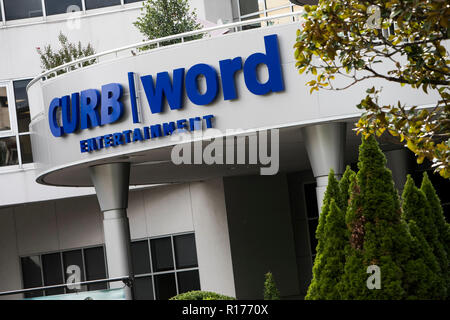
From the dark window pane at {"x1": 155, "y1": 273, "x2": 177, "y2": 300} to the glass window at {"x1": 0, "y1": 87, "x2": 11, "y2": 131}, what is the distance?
22.0 feet

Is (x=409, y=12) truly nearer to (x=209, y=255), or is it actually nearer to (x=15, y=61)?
(x=209, y=255)

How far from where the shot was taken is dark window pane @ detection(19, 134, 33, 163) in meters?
24.9

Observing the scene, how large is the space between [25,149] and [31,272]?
4.49 m

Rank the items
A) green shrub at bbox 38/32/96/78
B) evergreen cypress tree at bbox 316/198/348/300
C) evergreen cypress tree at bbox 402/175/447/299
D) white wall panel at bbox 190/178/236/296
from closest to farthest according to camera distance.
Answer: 1. evergreen cypress tree at bbox 316/198/348/300
2. evergreen cypress tree at bbox 402/175/447/299
3. green shrub at bbox 38/32/96/78
4. white wall panel at bbox 190/178/236/296

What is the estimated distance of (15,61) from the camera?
2553cm

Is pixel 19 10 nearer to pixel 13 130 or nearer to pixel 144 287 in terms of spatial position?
pixel 13 130

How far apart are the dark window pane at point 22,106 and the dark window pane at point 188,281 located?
670 centimetres

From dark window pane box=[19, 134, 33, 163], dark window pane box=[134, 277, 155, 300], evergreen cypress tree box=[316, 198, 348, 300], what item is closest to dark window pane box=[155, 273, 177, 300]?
dark window pane box=[134, 277, 155, 300]

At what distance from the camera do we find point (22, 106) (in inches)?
1000

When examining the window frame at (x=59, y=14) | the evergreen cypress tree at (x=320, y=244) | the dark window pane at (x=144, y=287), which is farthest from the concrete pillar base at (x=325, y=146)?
the window frame at (x=59, y=14)

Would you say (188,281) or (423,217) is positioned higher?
(423,217)

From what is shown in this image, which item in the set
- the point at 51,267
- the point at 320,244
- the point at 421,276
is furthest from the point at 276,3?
the point at 421,276

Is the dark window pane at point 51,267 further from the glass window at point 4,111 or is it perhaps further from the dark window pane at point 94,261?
the glass window at point 4,111

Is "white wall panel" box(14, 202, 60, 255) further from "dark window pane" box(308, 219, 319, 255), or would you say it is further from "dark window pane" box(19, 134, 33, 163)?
"dark window pane" box(308, 219, 319, 255)
